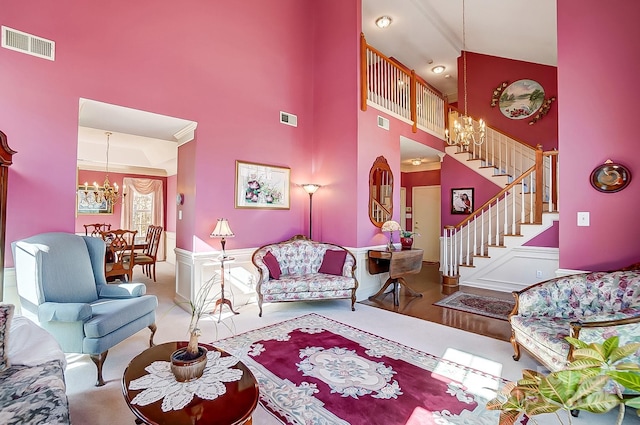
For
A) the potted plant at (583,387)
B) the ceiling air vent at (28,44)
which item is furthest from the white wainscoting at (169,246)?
the potted plant at (583,387)

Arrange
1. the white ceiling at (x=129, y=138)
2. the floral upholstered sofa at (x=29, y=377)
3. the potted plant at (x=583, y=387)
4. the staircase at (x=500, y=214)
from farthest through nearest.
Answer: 1. the staircase at (x=500, y=214)
2. the white ceiling at (x=129, y=138)
3. the floral upholstered sofa at (x=29, y=377)
4. the potted plant at (x=583, y=387)

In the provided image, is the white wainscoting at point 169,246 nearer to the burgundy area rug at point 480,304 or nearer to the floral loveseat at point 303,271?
the floral loveseat at point 303,271

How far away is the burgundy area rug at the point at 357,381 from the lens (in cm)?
197

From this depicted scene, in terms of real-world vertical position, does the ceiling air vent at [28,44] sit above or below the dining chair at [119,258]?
above

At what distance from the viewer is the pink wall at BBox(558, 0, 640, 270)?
275 cm

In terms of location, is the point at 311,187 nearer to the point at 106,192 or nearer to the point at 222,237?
the point at 222,237

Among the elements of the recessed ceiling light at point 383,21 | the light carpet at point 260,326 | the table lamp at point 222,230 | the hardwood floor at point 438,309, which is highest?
the recessed ceiling light at point 383,21

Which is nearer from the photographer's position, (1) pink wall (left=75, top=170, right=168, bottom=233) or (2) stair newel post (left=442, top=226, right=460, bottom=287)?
(2) stair newel post (left=442, top=226, right=460, bottom=287)

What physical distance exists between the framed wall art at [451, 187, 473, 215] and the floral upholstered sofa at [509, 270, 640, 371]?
443 centimetres

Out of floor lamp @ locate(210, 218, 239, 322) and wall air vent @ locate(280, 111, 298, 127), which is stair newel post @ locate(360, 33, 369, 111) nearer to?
wall air vent @ locate(280, 111, 298, 127)

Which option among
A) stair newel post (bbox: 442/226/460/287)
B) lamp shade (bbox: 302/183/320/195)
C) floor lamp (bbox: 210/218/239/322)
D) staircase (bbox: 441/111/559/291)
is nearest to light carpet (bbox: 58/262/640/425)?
floor lamp (bbox: 210/218/239/322)

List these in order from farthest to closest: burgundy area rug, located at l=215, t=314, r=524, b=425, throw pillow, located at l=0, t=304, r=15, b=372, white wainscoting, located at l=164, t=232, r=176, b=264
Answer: white wainscoting, located at l=164, t=232, r=176, b=264 < burgundy area rug, located at l=215, t=314, r=524, b=425 < throw pillow, located at l=0, t=304, r=15, b=372

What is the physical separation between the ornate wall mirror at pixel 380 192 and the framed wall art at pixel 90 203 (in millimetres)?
6462

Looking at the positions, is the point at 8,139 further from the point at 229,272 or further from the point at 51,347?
the point at 229,272
